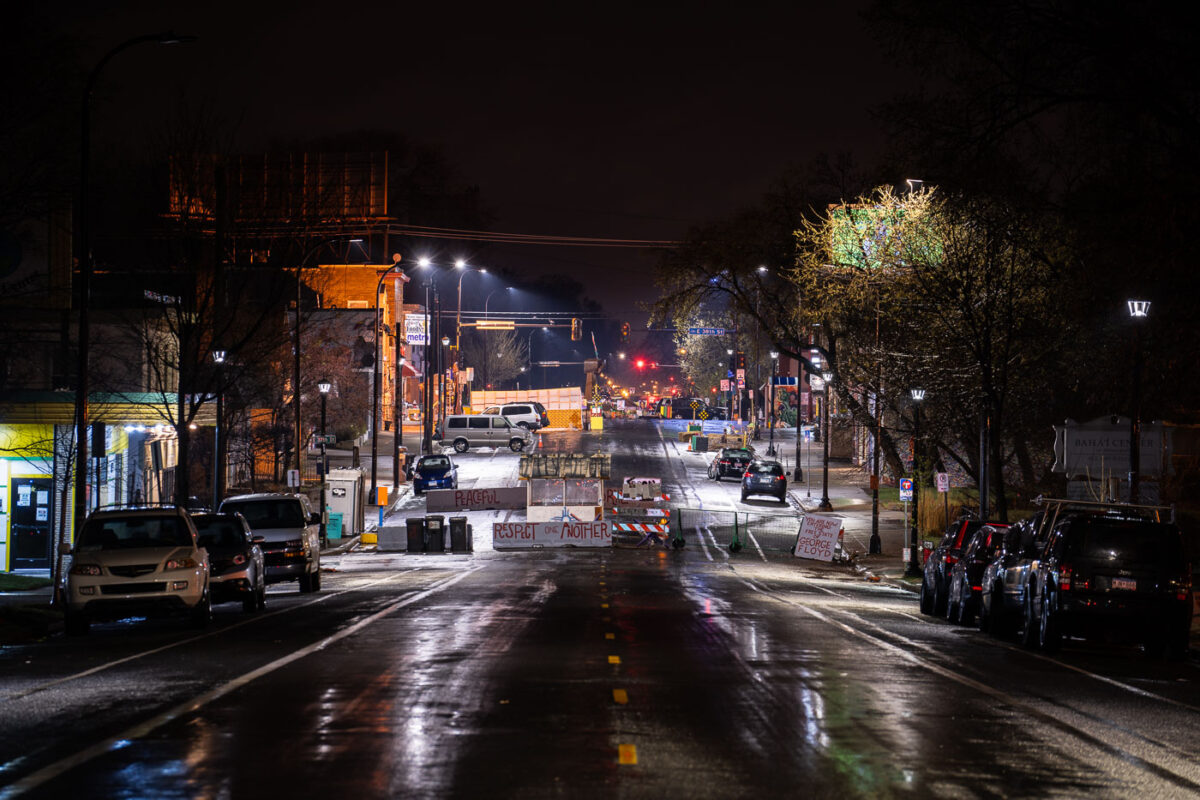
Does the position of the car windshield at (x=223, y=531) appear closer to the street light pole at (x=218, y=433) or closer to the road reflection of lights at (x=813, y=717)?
the street light pole at (x=218, y=433)

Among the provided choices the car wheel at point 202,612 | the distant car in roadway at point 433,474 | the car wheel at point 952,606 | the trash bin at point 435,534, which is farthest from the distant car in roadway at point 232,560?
the distant car in roadway at point 433,474

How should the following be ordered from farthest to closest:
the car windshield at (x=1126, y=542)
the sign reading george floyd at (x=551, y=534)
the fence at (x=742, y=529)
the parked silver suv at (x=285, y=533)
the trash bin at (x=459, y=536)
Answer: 1. the fence at (x=742, y=529)
2. the sign reading george floyd at (x=551, y=534)
3. the trash bin at (x=459, y=536)
4. the parked silver suv at (x=285, y=533)
5. the car windshield at (x=1126, y=542)

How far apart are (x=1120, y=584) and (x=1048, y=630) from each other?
1.16 metres

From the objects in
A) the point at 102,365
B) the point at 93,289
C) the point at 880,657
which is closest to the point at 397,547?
the point at 102,365

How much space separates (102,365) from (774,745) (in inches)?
1349

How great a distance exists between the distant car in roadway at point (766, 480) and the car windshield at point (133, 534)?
39796 millimetres

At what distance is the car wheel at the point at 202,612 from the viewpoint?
1931 cm

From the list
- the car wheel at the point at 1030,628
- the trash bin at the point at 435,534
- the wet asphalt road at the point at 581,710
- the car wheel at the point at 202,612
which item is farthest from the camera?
the trash bin at the point at 435,534

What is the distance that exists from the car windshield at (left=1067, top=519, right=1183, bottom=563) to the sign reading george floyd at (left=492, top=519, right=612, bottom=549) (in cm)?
2839

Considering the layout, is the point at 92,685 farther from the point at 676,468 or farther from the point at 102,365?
the point at 676,468

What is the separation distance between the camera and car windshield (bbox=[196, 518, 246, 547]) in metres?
22.5

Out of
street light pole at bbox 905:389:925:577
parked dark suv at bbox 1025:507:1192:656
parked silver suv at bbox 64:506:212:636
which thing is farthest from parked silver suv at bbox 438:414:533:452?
parked dark suv at bbox 1025:507:1192:656

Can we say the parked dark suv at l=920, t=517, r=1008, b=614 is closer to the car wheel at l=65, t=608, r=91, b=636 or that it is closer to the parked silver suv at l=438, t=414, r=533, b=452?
the car wheel at l=65, t=608, r=91, b=636

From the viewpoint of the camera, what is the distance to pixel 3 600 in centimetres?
2472
